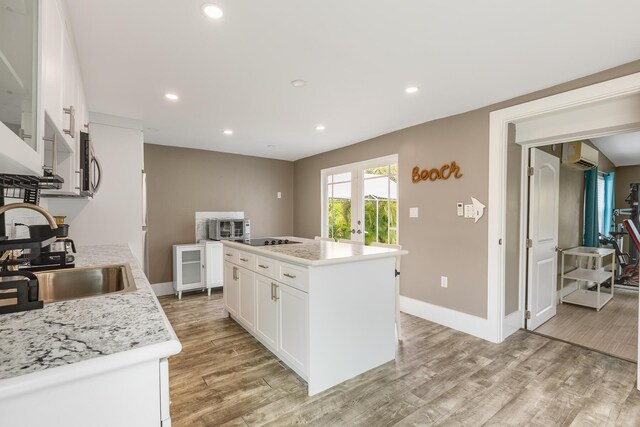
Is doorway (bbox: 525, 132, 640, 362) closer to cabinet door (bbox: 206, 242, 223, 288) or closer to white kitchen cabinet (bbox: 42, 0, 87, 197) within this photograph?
white kitchen cabinet (bbox: 42, 0, 87, 197)

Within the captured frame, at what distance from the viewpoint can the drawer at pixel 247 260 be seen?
279 cm

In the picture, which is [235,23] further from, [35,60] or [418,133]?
[418,133]

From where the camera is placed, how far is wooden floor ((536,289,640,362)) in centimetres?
277

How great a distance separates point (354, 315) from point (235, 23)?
209 centimetres

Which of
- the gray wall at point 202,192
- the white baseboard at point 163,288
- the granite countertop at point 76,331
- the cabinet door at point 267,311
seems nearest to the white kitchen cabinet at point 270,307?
the cabinet door at point 267,311

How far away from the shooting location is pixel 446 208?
336 centimetres

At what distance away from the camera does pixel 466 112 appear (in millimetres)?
3166

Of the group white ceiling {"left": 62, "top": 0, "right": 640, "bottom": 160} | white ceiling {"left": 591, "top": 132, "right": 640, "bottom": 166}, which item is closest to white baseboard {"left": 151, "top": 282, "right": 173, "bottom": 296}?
white ceiling {"left": 62, "top": 0, "right": 640, "bottom": 160}

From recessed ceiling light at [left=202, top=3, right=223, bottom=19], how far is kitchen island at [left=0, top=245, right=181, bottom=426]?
5.11ft

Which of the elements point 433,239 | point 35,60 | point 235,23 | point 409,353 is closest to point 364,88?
point 235,23

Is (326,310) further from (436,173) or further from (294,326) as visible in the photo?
(436,173)

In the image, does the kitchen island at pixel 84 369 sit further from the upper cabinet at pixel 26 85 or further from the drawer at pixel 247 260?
the drawer at pixel 247 260

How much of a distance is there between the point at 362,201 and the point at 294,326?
280cm

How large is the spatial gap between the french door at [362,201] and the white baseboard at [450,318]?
0.88 meters
